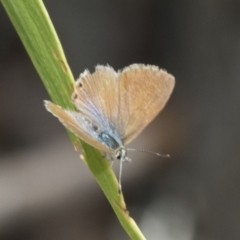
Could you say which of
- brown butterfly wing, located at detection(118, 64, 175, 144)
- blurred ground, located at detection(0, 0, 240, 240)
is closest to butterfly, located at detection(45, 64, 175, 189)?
brown butterfly wing, located at detection(118, 64, 175, 144)

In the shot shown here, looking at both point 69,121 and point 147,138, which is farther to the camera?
point 147,138

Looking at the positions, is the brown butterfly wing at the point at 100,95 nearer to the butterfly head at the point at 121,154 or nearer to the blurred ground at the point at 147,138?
the butterfly head at the point at 121,154

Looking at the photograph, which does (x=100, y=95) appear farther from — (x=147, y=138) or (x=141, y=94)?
(x=147, y=138)

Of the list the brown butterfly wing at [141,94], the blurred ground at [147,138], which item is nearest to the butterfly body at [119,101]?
the brown butterfly wing at [141,94]

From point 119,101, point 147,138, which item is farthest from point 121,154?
point 147,138

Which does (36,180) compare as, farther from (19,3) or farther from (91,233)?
(19,3)

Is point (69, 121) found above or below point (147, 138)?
below

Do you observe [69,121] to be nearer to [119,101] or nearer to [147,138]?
[119,101]
